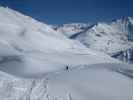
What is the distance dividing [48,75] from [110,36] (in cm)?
12913

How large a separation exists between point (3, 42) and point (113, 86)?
18.3ft

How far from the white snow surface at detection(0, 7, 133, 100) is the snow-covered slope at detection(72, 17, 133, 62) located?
296ft

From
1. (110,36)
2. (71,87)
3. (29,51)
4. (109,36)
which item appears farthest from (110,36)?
(71,87)

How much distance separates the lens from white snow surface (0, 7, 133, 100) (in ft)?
18.8

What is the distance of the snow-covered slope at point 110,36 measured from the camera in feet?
356

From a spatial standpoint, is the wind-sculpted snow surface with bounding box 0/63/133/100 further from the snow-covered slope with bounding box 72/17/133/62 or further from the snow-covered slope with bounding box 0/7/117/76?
the snow-covered slope with bounding box 72/17/133/62

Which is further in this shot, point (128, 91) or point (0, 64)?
point (0, 64)

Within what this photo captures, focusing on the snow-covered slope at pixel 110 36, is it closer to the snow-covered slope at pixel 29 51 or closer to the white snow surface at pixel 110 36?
the white snow surface at pixel 110 36

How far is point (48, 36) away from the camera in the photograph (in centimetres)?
1298

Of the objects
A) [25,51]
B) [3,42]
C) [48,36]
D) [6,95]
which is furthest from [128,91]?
[48,36]

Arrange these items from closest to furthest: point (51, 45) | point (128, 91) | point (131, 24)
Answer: point (128, 91) < point (51, 45) < point (131, 24)

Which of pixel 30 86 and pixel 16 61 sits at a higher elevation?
pixel 16 61

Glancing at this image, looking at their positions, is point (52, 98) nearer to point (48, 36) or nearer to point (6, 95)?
point (6, 95)

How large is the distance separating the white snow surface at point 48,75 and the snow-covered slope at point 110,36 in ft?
296
